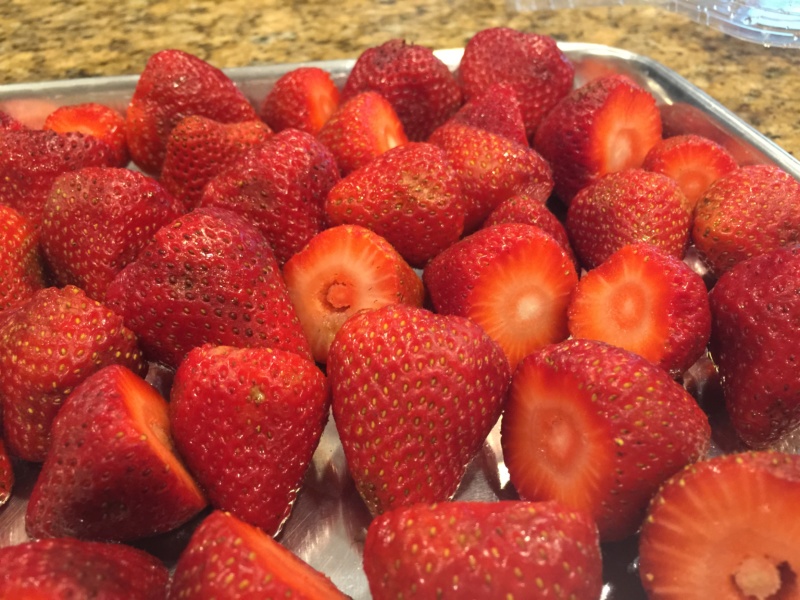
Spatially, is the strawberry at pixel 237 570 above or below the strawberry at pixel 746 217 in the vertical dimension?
below

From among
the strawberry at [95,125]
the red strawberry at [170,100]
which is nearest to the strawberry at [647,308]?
the red strawberry at [170,100]

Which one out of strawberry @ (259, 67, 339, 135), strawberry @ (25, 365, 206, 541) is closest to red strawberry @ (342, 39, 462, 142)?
strawberry @ (259, 67, 339, 135)

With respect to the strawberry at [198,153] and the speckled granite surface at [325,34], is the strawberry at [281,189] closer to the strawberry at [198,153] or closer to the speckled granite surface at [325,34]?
the strawberry at [198,153]

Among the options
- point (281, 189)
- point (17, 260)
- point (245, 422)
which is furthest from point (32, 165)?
point (245, 422)

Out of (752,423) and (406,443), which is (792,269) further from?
(406,443)

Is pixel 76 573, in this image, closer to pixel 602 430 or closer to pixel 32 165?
pixel 602 430

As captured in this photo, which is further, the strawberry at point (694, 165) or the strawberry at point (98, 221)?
the strawberry at point (694, 165)
